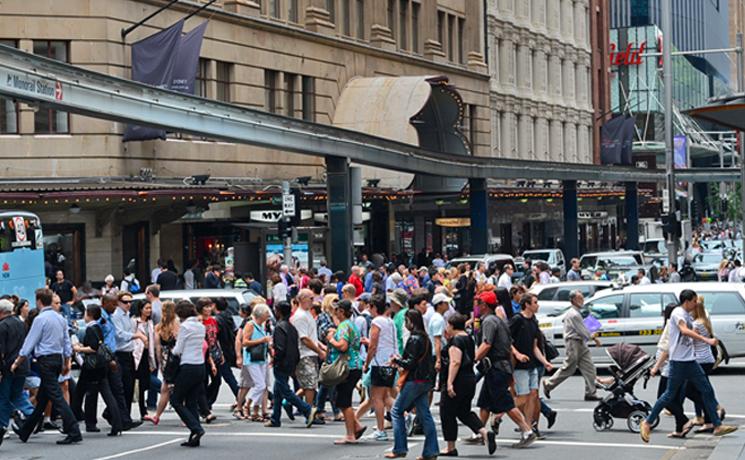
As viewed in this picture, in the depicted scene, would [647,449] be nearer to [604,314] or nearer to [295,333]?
[295,333]

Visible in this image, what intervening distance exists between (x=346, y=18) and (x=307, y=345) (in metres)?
35.4

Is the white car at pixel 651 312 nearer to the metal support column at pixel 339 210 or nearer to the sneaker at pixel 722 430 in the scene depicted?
the sneaker at pixel 722 430

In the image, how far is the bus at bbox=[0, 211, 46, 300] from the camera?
30.2 metres

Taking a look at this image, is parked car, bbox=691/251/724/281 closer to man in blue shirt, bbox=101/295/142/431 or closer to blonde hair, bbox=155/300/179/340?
blonde hair, bbox=155/300/179/340

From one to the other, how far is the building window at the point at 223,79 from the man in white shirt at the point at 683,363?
2873 cm

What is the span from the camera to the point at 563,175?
56.8 metres

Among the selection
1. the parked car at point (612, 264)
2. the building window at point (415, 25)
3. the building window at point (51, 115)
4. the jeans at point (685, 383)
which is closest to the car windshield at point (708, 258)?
the parked car at point (612, 264)

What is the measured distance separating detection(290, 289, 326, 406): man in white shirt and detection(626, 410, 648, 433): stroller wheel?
388cm

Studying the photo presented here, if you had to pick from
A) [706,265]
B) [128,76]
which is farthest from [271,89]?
[706,265]

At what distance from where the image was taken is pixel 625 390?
58.4 feet

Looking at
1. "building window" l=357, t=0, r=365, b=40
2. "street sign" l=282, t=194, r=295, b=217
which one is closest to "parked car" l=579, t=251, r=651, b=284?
"street sign" l=282, t=194, r=295, b=217

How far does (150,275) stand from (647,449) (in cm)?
2643

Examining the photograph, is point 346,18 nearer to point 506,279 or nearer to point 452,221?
point 452,221

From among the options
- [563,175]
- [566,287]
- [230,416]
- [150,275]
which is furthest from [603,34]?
[230,416]
